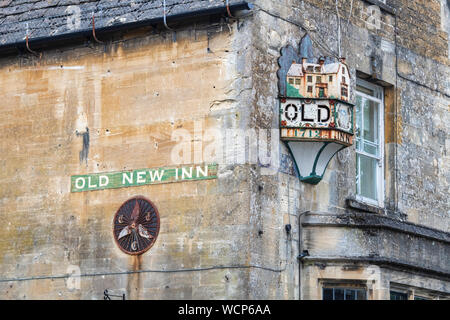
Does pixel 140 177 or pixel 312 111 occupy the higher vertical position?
pixel 312 111

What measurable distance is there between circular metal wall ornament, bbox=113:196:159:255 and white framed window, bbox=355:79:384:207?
3.54m

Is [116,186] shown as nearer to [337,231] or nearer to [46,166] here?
[46,166]

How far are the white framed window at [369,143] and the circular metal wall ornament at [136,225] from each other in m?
3.54

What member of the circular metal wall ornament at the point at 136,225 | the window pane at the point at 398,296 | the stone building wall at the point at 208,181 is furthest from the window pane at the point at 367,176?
the circular metal wall ornament at the point at 136,225

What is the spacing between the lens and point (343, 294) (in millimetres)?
18562

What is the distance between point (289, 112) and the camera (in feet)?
61.1

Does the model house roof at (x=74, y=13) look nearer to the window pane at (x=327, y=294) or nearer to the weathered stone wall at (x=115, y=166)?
the weathered stone wall at (x=115, y=166)

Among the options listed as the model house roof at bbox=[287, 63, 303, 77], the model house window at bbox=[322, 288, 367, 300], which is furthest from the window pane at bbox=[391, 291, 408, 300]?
the model house roof at bbox=[287, 63, 303, 77]

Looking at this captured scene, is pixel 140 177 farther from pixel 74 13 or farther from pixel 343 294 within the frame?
pixel 343 294

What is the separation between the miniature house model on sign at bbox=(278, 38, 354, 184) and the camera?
18.6m

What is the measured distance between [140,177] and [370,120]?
4.18m

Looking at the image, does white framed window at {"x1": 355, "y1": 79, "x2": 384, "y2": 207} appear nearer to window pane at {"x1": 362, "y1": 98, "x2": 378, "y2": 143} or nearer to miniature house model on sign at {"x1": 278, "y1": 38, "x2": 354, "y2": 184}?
window pane at {"x1": 362, "y1": 98, "x2": 378, "y2": 143}

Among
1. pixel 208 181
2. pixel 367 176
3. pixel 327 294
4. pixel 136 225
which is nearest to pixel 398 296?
pixel 327 294

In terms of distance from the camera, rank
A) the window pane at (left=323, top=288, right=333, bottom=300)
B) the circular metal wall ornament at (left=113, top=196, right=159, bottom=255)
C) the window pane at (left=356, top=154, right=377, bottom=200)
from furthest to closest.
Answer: the window pane at (left=356, top=154, right=377, bottom=200) < the circular metal wall ornament at (left=113, top=196, right=159, bottom=255) < the window pane at (left=323, top=288, right=333, bottom=300)
